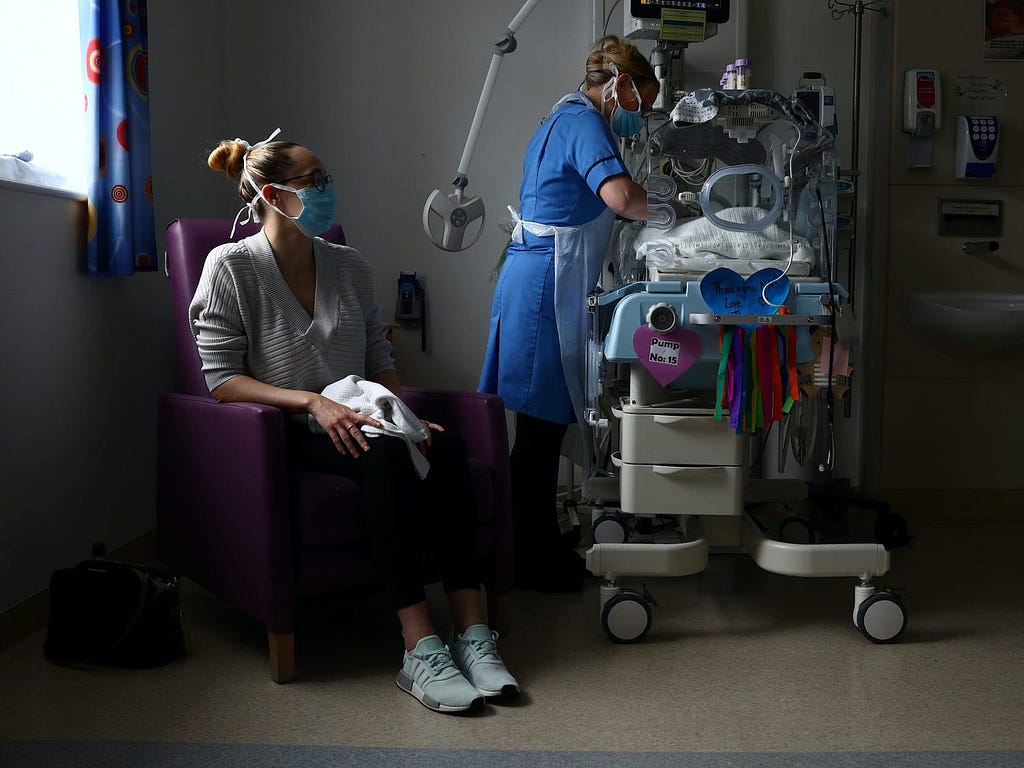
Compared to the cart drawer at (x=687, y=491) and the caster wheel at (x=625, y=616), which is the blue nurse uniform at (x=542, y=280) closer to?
the cart drawer at (x=687, y=491)

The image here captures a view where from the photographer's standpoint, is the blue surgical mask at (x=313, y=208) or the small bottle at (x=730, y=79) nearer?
the blue surgical mask at (x=313, y=208)

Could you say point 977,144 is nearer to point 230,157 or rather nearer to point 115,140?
point 230,157

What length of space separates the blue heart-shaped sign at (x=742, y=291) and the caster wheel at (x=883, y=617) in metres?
0.67

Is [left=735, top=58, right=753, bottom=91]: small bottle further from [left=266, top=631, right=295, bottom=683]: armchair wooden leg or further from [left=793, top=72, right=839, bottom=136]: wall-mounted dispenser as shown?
[left=266, top=631, right=295, bottom=683]: armchair wooden leg

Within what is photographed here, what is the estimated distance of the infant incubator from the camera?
2084 millimetres

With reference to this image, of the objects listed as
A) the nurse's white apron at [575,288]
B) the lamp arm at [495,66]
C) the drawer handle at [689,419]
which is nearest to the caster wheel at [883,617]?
the drawer handle at [689,419]

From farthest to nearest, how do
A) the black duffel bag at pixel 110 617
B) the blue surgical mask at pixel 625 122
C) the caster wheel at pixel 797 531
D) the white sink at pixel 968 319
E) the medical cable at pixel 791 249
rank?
the white sink at pixel 968 319
the caster wheel at pixel 797 531
the blue surgical mask at pixel 625 122
the medical cable at pixel 791 249
the black duffel bag at pixel 110 617

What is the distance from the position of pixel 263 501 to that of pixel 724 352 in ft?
3.20

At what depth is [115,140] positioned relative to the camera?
2.35m

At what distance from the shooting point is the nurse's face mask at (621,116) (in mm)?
2414

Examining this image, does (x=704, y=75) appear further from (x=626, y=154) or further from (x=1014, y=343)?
(x=1014, y=343)

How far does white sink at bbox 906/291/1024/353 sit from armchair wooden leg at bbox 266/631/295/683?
7.63ft

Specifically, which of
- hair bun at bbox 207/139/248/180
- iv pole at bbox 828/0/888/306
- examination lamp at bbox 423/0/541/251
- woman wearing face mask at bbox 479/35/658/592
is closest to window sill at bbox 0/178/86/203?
hair bun at bbox 207/139/248/180

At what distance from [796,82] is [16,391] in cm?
260
